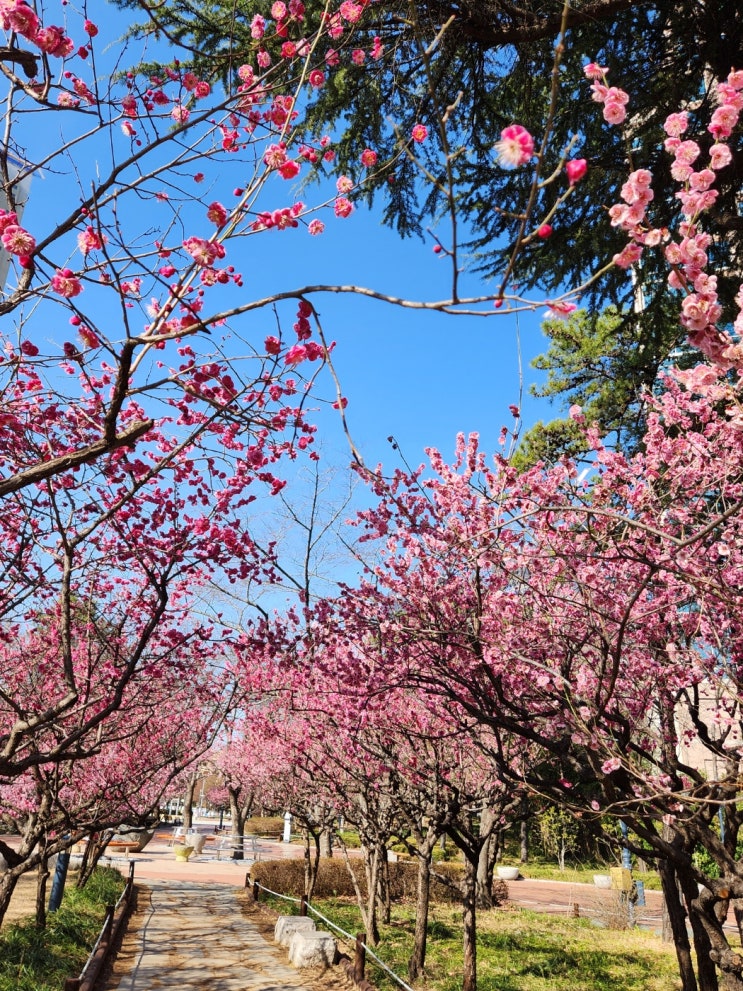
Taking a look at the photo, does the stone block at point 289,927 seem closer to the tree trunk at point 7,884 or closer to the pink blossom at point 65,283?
the tree trunk at point 7,884

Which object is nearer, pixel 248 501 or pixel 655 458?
pixel 655 458

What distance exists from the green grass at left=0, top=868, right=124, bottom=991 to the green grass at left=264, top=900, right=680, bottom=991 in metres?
3.82

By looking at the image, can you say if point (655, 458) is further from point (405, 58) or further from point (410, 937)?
point (410, 937)

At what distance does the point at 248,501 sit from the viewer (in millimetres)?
6762

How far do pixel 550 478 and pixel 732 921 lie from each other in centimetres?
1760

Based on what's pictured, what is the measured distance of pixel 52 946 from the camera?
369 inches

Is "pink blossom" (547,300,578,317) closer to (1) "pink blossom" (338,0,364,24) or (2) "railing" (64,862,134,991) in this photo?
(1) "pink blossom" (338,0,364,24)

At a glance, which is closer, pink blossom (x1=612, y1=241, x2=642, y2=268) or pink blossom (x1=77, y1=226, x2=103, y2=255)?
pink blossom (x1=612, y1=241, x2=642, y2=268)

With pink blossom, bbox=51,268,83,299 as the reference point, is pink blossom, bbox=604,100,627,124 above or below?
above

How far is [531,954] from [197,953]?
5.58 metres

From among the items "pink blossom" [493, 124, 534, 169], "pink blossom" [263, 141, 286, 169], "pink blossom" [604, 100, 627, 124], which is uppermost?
"pink blossom" [263, 141, 286, 169]

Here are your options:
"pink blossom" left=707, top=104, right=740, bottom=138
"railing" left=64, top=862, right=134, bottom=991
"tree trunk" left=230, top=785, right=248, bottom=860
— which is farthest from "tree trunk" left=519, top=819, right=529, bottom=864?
"pink blossom" left=707, top=104, right=740, bottom=138

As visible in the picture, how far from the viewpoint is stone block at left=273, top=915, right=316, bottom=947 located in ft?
35.2

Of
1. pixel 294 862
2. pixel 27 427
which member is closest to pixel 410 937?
pixel 294 862
